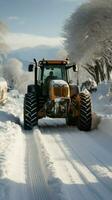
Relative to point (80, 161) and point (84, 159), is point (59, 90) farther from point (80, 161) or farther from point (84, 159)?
point (80, 161)

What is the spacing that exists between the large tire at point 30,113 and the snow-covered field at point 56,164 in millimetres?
720

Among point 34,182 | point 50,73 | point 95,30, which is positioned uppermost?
point 95,30

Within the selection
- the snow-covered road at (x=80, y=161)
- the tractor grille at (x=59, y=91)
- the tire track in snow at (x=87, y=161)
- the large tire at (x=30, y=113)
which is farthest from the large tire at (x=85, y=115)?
the tire track in snow at (x=87, y=161)

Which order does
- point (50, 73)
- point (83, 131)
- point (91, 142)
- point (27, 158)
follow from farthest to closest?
point (50, 73)
point (83, 131)
point (91, 142)
point (27, 158)

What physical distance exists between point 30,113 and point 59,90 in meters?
1.33

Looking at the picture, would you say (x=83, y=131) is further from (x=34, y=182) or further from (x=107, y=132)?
(x=34, y=182)

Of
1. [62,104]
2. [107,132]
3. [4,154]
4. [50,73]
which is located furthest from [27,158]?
[50,73]

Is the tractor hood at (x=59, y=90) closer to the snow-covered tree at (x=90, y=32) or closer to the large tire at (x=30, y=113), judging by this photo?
the large tire at (x=30, y=113)

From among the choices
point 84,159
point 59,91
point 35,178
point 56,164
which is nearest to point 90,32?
point 59,91

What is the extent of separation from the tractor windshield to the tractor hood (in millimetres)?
1147

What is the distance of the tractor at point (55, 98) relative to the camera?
1669cm

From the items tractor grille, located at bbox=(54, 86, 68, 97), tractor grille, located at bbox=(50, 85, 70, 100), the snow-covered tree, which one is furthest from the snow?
the snow-covered tree

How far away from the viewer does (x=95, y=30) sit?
1971 inches

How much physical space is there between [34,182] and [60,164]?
1655mm
